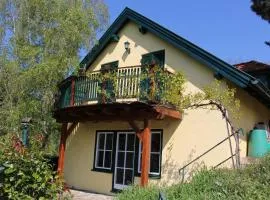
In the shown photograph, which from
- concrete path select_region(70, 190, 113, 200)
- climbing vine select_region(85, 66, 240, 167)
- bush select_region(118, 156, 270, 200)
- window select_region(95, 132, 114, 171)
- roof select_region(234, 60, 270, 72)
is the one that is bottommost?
concrete path select_region(70, 190, 113, 200)

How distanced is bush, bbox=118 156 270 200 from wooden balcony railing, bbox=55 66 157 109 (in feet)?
16.0

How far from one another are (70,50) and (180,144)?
6671 millimetres

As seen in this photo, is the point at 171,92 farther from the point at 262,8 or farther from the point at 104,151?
the point at 104,151

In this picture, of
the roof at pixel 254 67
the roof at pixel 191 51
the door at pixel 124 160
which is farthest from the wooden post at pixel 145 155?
the roof at pixel 254 67

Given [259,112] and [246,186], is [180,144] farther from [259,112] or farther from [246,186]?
[246,186]

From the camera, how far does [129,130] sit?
15094mm

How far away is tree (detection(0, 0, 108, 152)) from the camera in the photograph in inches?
623

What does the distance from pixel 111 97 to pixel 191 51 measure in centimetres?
323

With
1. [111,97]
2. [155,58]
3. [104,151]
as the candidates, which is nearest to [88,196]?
[104,151]

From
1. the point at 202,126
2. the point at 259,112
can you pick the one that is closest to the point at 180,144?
the point at 202,126

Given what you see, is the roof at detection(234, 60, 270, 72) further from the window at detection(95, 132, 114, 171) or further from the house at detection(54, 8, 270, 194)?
the window at detection(95, 132, 114, 171)

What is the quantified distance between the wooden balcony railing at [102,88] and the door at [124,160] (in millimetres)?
1562

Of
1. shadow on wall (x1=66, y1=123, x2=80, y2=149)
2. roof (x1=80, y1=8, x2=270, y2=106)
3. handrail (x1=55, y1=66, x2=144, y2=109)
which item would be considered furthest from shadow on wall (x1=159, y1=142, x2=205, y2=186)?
shadow on wall (x1=66, y1=123, x2=80, y2=149)

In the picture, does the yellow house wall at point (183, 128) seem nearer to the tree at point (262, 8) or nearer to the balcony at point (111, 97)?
the balcony at point (111, 97)
